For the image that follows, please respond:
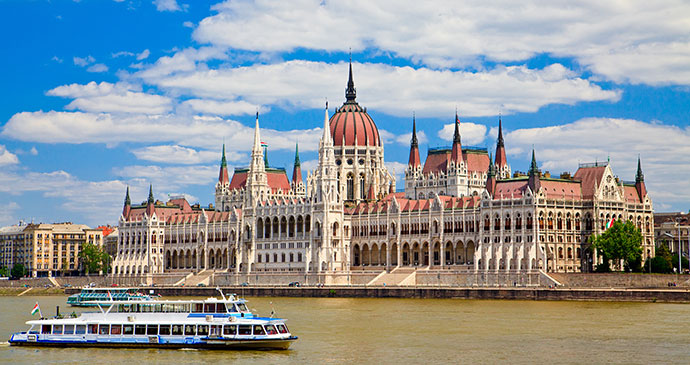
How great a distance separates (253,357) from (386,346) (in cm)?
992

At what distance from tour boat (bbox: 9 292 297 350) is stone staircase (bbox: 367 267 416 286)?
74.6m

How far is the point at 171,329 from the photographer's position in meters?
73.6

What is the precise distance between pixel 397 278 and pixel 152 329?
259 ft

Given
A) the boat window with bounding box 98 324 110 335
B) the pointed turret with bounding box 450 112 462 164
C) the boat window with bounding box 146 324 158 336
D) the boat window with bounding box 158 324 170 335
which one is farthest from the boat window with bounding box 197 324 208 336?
the pointed turret with bounding box 450 112 462 164

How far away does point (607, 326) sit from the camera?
284 feet

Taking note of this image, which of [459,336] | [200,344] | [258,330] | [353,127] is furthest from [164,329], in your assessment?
[353,127]

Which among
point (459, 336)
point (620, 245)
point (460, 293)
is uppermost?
point (620, 245)

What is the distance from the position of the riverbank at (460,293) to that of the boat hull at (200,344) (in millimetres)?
50764

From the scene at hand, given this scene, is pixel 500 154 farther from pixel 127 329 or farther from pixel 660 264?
pixel 127 329

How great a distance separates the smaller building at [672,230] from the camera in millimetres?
170375

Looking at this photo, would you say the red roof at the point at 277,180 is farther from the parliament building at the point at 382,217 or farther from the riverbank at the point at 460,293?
the riverbank at the point at 460,293

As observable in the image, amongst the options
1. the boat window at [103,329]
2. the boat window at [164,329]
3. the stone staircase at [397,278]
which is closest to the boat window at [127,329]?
the boat window at [103,329]

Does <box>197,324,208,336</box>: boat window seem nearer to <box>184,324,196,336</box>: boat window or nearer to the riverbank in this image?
<box>184,324,196,336</box>: boat window

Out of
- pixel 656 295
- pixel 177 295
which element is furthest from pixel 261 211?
pixel 656 295
